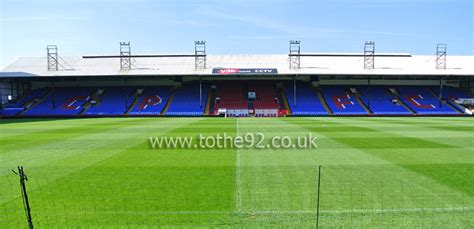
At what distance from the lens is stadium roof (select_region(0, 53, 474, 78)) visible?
4628 centimetres

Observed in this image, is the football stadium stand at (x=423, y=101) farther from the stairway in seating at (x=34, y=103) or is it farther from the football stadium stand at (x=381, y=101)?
the stairway in seating at (x=34, y=103)

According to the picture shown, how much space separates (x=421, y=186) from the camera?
820cm

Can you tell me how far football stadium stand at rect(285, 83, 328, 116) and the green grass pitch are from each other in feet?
98.4

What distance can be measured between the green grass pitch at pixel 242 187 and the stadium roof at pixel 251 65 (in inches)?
1342

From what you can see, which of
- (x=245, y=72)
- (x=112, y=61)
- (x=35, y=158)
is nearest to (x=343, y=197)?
(x=35, y=158)

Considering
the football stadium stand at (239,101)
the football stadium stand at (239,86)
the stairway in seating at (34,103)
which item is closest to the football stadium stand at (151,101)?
the football stadium stand at (239,101)

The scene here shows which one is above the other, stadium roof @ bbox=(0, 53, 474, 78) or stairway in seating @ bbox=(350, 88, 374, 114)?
stadium roof @ bbox=(0, 53, 474, 78)

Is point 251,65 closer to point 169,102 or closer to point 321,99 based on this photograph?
point 321,99

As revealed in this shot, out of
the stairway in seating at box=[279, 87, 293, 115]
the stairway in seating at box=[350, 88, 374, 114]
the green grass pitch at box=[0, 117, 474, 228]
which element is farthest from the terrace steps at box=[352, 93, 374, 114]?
the green grass pitch at box=[0, 117, 474, 228]

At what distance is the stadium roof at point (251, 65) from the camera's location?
4628cm

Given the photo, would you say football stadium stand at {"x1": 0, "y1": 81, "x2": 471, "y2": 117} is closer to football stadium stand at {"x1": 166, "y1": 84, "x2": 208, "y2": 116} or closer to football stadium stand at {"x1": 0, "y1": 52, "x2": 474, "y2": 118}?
football stadium stand at {"x1": 166, "y1": 84, "x2": 208, "y2": 116}

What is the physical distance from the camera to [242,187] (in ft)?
27.0

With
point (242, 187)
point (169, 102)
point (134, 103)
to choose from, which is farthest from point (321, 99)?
point (242, 187)

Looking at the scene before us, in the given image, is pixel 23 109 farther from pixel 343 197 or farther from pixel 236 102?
pixel 343 197
